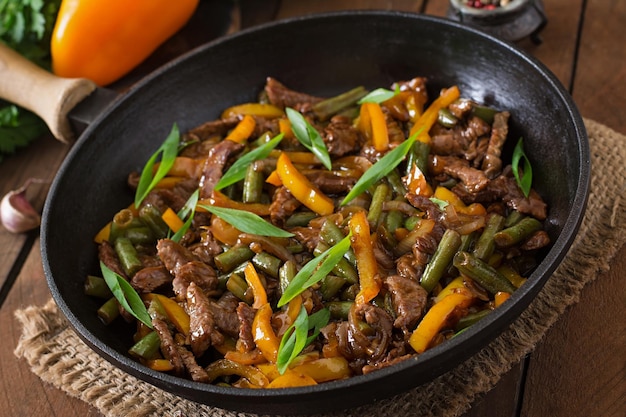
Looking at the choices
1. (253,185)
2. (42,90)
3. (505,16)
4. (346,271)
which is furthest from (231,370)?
(505,16)

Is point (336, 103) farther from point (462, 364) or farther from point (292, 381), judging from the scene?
point (292, 381)

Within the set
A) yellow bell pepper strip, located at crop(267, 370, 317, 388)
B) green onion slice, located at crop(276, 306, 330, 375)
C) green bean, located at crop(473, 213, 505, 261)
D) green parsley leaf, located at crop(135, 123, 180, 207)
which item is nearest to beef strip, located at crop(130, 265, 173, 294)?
green parsley leaf, located at crop(135, 123, 180, 207)

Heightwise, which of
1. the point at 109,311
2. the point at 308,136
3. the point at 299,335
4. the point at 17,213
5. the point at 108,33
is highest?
the point at 108,33

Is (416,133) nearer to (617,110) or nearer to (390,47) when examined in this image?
(390,47)

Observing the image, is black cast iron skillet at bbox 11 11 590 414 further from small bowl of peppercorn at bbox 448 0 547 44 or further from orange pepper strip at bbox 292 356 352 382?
small bowl of peppercorn at bbox 448 0 547 44

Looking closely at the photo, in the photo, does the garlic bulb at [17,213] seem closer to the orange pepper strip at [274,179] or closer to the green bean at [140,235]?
the green bean at [140,235]
